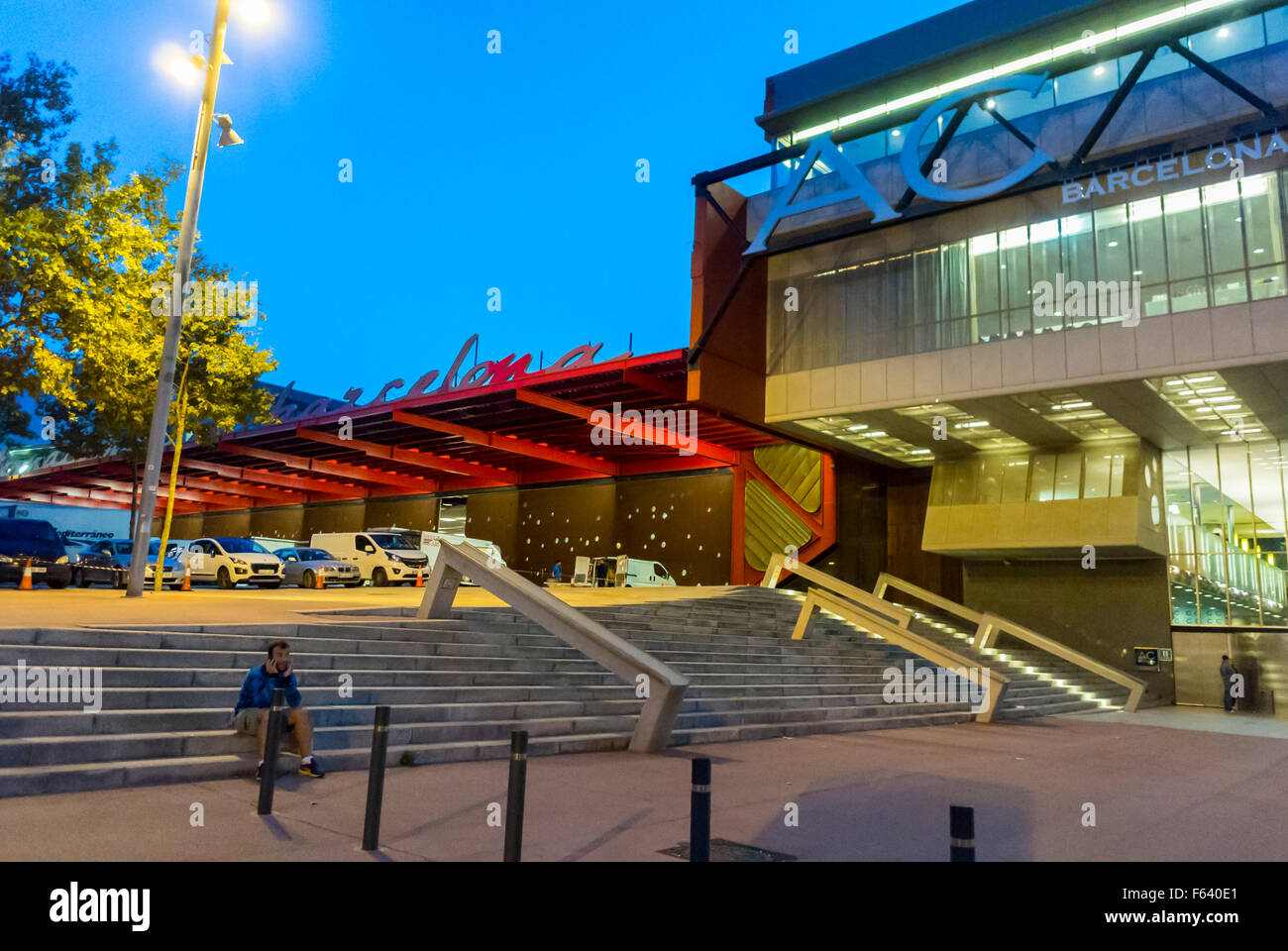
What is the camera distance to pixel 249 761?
23.7 feet

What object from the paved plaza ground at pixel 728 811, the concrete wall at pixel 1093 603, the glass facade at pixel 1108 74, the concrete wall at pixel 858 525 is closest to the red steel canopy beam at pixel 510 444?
the concrete wall at pixel 858 525

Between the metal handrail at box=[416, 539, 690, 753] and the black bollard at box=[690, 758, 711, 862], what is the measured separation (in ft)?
16.5

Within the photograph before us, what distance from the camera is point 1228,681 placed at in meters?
22.8

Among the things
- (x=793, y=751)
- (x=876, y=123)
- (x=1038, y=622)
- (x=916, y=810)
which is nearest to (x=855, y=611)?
(x=793, y=751)

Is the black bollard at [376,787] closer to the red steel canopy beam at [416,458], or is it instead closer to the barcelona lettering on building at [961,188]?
the barcelona lettering on building at [961,188]

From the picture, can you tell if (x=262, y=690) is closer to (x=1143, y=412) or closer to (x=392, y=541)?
(x=392, y=541)

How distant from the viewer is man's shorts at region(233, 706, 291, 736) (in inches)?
284

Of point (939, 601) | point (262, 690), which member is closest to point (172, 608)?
point (262, 690)

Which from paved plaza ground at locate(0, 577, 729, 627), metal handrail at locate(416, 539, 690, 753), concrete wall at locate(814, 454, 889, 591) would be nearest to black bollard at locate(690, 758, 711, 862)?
metal handrail at locate(416, 539, 690, 753)

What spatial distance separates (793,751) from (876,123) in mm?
23483

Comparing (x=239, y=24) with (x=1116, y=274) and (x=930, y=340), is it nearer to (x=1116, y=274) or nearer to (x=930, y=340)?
(x=930, y=340)

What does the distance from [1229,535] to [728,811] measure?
77.8ft

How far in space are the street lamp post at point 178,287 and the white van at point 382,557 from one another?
1130 centimetres

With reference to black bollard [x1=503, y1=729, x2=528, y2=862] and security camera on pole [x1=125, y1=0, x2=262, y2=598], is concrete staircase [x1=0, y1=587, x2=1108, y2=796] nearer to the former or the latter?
black bollard [x1=503, y1=729, x2=528, y2=862]
